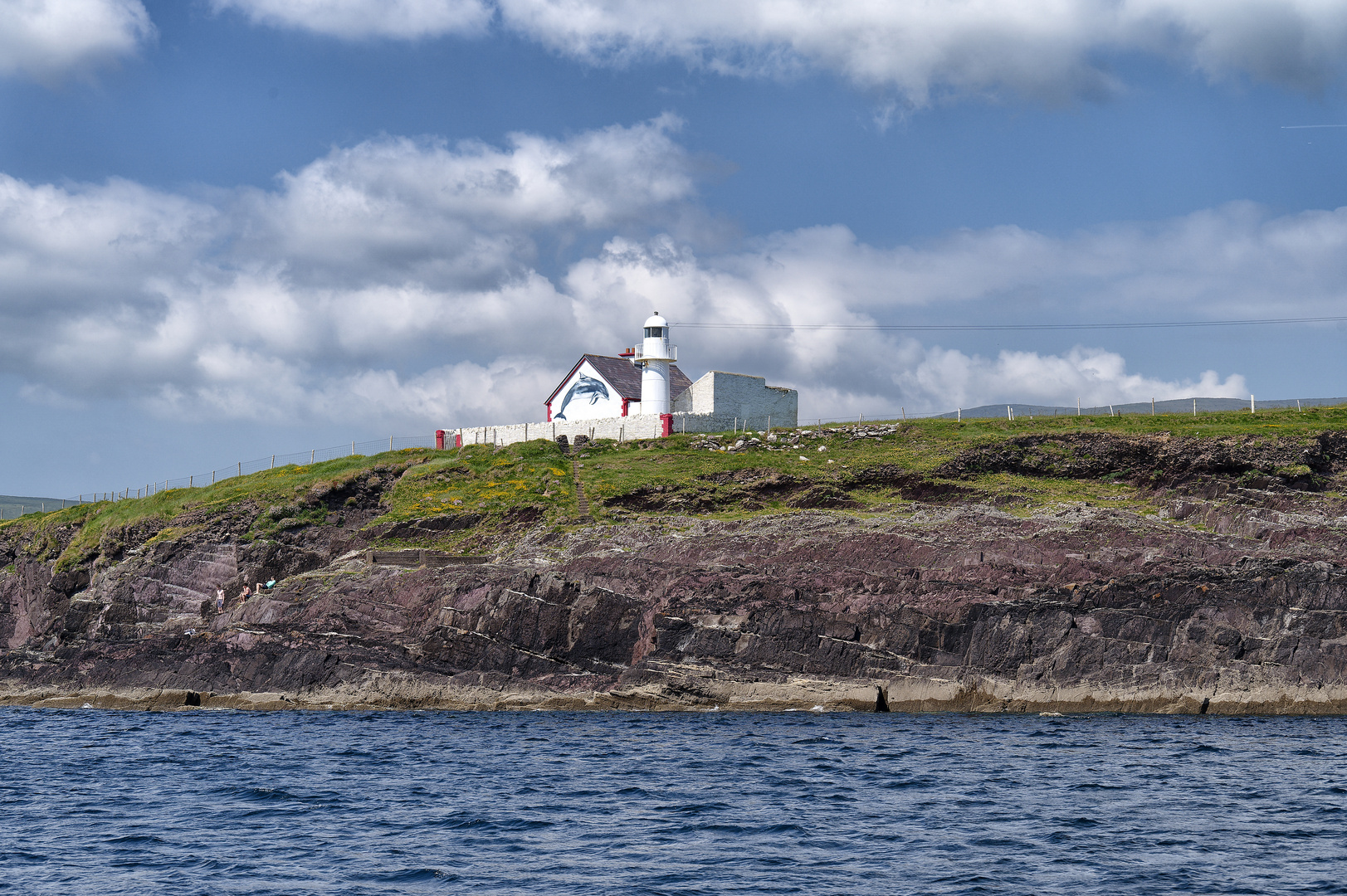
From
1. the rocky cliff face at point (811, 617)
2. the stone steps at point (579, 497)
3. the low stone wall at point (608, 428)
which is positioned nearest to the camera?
the rocky cliff face at point (811, 617)

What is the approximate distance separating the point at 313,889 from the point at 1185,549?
35752 mm

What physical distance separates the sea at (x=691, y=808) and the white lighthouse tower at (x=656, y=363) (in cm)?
3902

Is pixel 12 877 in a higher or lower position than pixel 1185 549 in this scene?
lower

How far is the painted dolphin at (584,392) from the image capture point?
76.6 metres

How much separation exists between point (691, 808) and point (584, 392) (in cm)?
5670

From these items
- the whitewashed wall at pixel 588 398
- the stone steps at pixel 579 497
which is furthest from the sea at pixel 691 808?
the whitewashed wall at pixel 588 398

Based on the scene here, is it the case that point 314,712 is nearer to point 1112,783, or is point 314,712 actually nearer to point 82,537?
point 1112,783

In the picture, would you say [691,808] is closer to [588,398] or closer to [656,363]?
[656,363]

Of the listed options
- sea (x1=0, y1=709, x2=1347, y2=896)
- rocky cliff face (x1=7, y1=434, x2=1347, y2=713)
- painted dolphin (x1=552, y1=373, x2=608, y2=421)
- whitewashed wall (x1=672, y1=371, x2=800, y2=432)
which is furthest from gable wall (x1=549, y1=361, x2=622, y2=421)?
sea (x1=0, y1=709, x2=1347, y2=896)

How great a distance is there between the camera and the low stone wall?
71625mm

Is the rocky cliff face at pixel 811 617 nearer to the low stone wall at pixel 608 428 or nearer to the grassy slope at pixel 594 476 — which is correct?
the grassy slope at pixel 594 476

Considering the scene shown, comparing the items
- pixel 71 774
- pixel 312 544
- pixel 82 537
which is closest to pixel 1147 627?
pixel 71 774

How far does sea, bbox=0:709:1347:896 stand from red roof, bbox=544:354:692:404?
42636 millimetres

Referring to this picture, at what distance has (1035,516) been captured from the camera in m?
49.0
